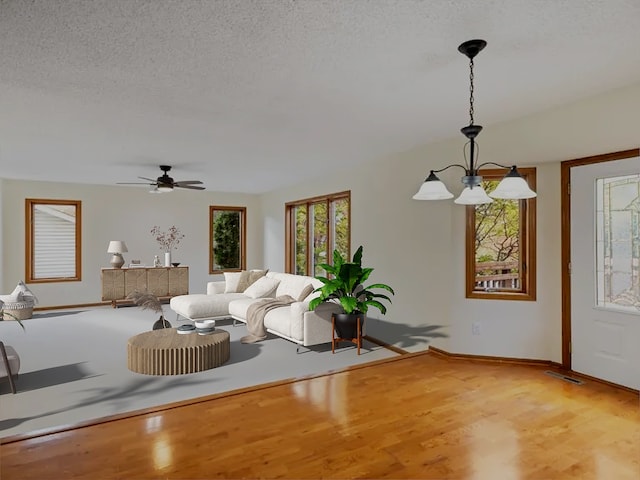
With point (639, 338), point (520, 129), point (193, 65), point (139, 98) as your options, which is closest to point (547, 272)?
point (639, 338)

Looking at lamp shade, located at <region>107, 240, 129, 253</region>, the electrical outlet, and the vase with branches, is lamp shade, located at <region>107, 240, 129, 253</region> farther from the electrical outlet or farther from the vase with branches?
the electrical outlet

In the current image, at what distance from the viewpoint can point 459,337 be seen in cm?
438

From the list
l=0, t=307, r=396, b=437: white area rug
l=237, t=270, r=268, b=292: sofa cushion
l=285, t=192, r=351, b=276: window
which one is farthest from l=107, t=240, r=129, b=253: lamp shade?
l=285, t=192, r=351, b=276: window

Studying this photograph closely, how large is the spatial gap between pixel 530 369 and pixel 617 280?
1.11 m

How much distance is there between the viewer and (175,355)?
12.9 feet

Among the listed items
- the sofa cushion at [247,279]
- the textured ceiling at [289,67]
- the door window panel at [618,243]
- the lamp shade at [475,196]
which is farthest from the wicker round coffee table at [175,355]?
the door window panel at [618,243]

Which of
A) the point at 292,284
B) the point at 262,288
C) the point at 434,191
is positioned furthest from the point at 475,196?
the point at 262,288

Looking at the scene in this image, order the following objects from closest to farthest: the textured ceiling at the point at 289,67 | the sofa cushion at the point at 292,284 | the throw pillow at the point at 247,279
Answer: the textured ceiling at the point at 289,67
the sofa cushion at the point at 292,284
the throw pillow at the point at 247,279

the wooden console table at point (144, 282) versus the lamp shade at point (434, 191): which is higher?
the lamp shade at point (434, 191)

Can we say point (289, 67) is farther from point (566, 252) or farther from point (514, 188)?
point (566, 252)

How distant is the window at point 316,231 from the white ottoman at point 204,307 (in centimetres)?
153

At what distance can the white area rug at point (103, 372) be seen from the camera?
3.13m

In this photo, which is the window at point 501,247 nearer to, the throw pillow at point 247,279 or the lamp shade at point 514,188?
the lamp shade at point 514,188

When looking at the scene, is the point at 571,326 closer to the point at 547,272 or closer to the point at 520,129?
the point at 547,272
